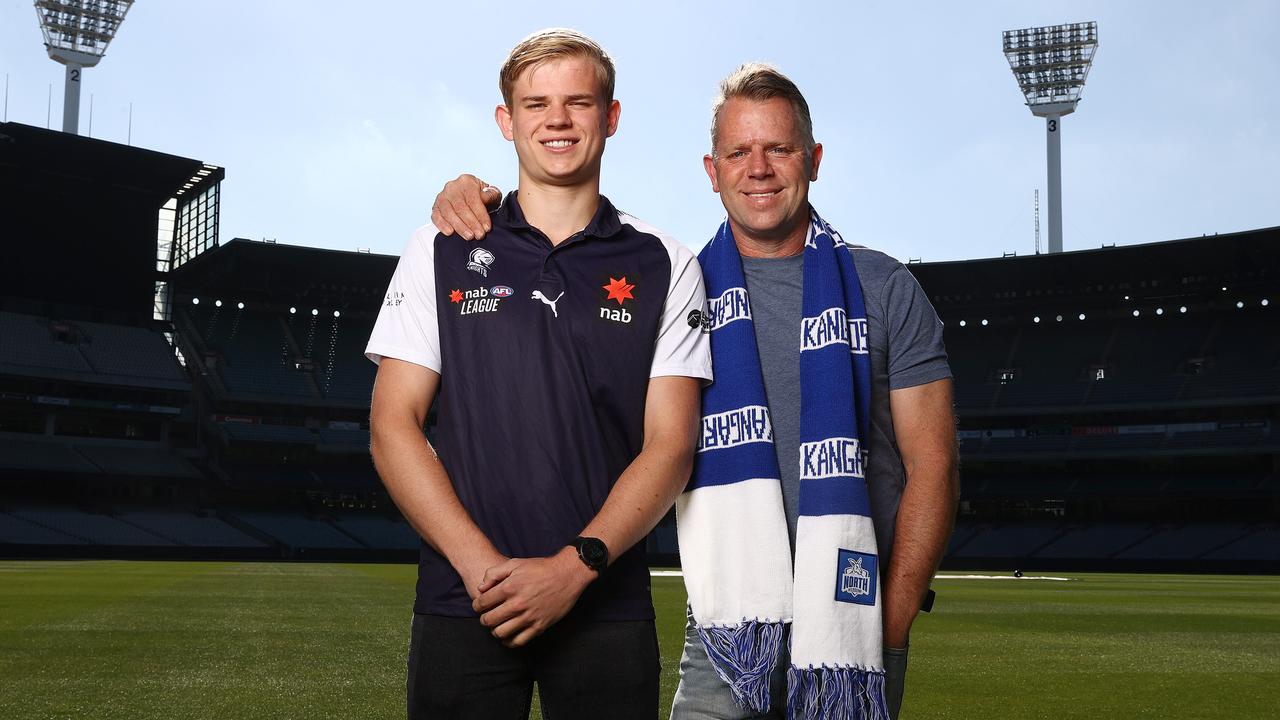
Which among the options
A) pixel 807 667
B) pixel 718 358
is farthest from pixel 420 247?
pixel 807 667

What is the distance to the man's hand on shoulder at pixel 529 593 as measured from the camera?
256cm

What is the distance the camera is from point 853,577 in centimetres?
304

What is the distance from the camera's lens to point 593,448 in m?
2.79

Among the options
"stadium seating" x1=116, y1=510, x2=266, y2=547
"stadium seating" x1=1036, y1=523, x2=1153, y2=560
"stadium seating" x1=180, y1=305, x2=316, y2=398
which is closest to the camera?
"stadium seating" x1=116, y1=510, x2=266, y2=547

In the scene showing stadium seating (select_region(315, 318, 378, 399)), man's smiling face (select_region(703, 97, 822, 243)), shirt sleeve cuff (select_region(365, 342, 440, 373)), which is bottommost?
shirt sleeve cuff (select_region(365, 342, 440, 373))

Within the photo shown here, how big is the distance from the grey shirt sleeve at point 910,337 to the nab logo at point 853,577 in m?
0.54

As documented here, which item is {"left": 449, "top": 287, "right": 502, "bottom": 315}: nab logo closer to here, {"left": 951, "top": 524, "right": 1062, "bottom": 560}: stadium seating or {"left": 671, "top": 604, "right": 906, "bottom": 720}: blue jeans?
{"left": 671, "top": 604, "right": 906, "bottom": 720}: blue jeans

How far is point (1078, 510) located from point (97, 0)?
179 ft

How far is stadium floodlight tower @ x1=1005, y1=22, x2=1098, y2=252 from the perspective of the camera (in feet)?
186

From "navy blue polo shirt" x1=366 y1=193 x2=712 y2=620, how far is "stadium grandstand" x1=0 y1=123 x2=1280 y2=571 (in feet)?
147

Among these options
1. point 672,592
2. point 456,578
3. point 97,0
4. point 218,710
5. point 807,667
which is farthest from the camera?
point 97,0

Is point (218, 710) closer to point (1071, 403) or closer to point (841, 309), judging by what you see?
point (841, 309)

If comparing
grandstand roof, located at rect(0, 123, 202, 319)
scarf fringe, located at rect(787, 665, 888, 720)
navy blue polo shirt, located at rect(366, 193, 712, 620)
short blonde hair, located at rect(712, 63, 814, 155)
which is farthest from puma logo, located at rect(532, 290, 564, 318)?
grandstand roof, located at rect(0, 123, 202, 319)

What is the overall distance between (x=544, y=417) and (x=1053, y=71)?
61.4m
